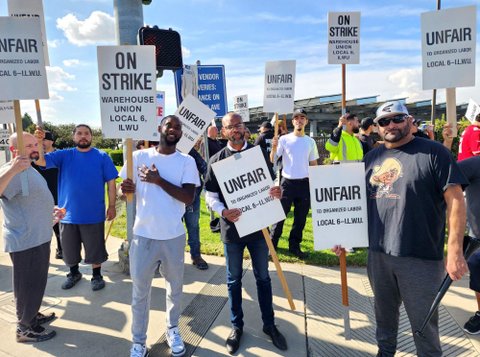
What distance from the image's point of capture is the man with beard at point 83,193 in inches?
168

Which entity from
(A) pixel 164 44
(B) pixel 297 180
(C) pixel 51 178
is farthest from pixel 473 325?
(C) pixel 51 178

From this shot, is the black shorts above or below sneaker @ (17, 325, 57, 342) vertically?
above

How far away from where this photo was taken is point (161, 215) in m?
2.95

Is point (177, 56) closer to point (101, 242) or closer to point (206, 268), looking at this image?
point (101, 242)

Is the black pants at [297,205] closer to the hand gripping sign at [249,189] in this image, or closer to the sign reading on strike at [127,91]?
the hand gripping sign at [249,189]

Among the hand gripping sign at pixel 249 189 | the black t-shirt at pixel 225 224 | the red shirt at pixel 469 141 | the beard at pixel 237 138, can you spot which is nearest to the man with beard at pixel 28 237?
the black t-shirt at pixel 225 224

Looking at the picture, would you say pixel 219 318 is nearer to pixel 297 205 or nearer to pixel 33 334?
pixel 33 334

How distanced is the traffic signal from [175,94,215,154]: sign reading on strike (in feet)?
1.63

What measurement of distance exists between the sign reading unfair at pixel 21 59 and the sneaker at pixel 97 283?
8.06ft

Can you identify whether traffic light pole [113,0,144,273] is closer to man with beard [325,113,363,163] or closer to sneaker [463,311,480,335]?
man with beard [325,113,363,163]

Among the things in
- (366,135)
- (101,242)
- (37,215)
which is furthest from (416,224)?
(366,135)

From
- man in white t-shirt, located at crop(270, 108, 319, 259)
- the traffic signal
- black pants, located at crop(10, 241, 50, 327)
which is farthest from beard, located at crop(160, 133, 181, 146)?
man in white t-shirt, located at crop(270, 108, 319, 259)

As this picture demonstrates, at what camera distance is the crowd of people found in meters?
2.37

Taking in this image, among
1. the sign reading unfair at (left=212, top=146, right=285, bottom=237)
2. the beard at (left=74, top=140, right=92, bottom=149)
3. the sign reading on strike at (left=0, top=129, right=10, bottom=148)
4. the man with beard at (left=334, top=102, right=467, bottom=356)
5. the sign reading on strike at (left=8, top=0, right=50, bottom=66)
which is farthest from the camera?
the sign reading on strike at (left=0, top=129, right=10, bottom=148)
